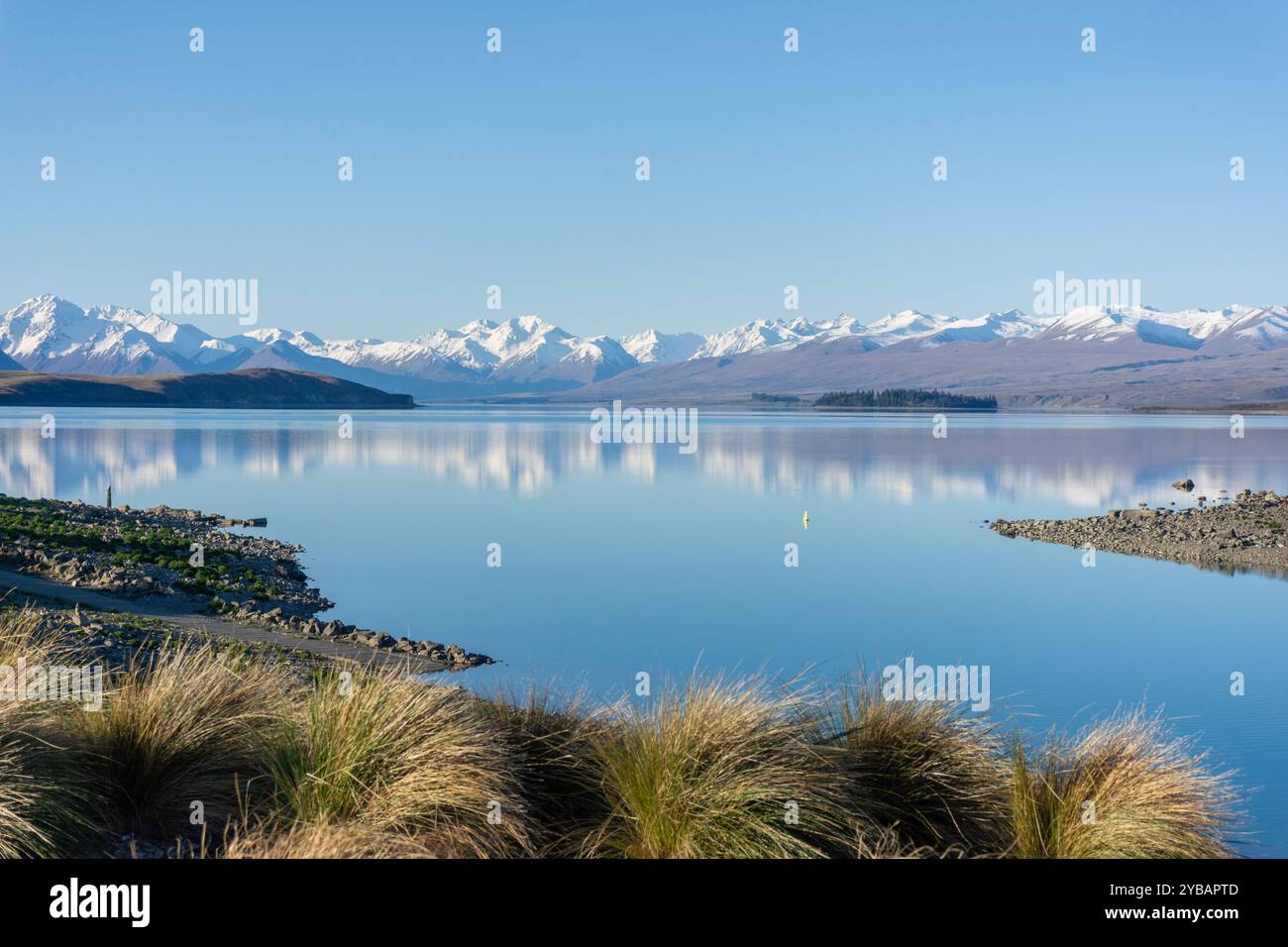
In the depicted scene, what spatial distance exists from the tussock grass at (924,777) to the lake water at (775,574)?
3554 mm

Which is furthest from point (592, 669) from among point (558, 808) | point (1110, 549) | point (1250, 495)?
point (1250, 495)

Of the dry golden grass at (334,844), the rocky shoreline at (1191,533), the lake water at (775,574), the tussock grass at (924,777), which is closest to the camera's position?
the dry golden grass at (334,844)

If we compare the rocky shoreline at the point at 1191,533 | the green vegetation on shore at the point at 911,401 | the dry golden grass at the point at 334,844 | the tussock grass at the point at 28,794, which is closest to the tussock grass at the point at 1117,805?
the dry golden grass at the point at 334,844

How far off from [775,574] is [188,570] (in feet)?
33.6

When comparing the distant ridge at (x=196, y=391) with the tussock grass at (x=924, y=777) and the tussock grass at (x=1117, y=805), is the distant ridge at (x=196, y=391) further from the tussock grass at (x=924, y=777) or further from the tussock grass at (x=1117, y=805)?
the tussock grass at (x=1117, y=805)

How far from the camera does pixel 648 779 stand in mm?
5684

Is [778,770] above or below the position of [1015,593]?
above

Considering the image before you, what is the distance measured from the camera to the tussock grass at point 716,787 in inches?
209

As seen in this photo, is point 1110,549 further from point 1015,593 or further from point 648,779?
point 648,779

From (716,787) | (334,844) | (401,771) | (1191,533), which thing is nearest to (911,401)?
(1191,533)

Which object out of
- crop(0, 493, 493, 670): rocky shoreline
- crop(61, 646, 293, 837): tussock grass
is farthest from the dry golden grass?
crop(0, 493, 493, 670): rocky shoreline

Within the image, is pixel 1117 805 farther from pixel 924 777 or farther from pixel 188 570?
pixel 188 570

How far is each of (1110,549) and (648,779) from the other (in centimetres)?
2198

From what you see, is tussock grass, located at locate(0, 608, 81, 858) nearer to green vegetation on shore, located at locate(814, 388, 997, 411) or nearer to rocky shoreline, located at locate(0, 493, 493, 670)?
rocky shoreline, located at locate(0, 493, 493, 670)
